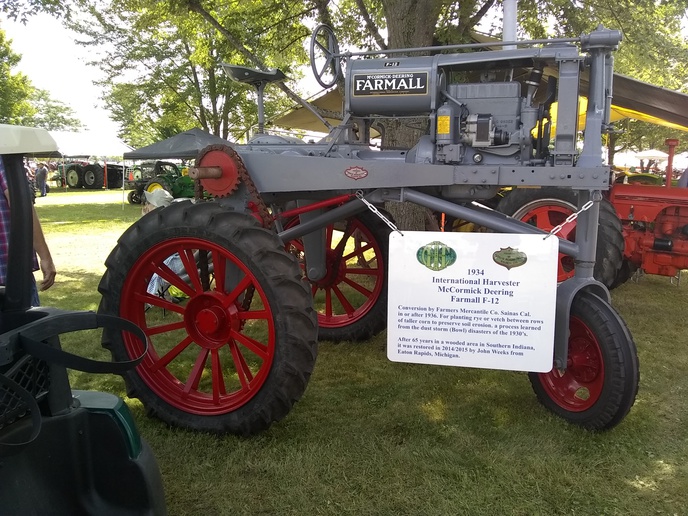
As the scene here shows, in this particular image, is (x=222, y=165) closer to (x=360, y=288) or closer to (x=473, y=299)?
(x=473, y=299)

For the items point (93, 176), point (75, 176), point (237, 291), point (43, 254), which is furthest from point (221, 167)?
point (75, 176)

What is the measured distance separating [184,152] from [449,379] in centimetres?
1323

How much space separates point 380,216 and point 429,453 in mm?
1258

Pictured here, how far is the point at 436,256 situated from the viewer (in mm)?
2834

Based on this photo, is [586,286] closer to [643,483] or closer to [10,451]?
[643,483]

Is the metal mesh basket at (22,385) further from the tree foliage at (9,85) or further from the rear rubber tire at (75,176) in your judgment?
the tree foliage at (9,85)

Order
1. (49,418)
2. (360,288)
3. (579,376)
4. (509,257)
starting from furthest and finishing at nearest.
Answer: (360,288), (579,376), (509,257), (49,418)

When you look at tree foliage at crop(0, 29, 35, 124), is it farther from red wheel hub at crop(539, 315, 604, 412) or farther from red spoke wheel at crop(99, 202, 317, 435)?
red wheel hub at crop(539, 315, 604, 412)

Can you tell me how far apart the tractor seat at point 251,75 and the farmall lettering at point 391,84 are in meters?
0.88

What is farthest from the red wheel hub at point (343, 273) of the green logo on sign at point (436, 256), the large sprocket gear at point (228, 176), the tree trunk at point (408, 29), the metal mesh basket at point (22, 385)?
the metal mesh basket at point (22, 385)

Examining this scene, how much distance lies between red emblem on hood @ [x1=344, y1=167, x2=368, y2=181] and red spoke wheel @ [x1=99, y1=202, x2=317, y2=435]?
61 cm

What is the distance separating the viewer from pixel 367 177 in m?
3.17

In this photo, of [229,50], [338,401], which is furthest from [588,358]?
[229,50]

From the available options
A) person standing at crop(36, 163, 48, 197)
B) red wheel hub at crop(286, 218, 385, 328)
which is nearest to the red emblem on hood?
red wheel hub at crop(286, 218, 385, 328)
